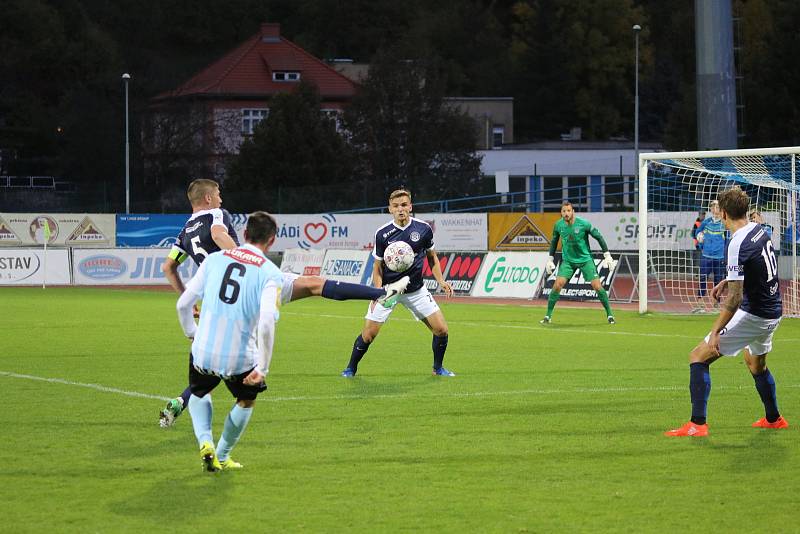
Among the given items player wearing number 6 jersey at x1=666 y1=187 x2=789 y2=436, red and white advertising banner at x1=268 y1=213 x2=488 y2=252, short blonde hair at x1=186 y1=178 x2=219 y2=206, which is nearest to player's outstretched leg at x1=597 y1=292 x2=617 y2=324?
player wearing number 6 jersey at x1=666 y1=187 x2=789 y2=436

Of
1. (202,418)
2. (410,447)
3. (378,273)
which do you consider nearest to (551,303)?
(378,273)

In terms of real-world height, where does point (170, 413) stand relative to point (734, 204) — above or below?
below

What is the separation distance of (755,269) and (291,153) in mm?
51787

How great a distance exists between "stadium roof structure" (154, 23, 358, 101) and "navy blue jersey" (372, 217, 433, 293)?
63.1 metres

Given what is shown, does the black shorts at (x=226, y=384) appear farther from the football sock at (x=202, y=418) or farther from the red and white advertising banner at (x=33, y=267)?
the red and white advertising banner at (x=33, y=267)

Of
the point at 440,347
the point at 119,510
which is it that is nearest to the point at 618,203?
the point at 440,347

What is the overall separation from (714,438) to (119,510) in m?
4.85

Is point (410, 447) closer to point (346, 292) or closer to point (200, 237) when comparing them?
point (346, 292)

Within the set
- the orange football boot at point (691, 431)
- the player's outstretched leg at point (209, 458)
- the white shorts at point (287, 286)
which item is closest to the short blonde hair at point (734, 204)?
the orange football boot at point (691, 431)

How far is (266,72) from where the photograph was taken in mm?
81188

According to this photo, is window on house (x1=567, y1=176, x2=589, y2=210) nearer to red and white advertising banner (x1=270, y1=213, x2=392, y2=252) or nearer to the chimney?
red and white advertising banner (x1=270, y1=213, x2=392, y2=252)

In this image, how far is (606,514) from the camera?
7367 millimetres

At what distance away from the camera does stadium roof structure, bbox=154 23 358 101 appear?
78125mm

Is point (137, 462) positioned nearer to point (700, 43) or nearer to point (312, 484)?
point (312, 484)
